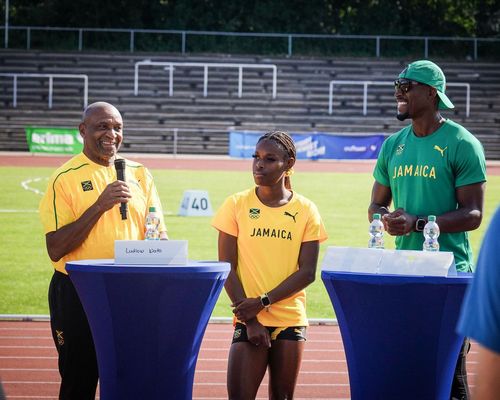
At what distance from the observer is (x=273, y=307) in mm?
5109

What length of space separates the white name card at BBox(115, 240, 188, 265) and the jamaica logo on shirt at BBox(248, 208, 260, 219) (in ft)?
2.16

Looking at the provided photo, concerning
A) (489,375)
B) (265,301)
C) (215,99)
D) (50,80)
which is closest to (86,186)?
(265,301)

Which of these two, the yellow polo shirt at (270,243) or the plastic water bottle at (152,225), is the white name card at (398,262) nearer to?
the yellow polo shirt at (270,243)

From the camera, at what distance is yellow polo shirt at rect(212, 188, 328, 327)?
513 cm

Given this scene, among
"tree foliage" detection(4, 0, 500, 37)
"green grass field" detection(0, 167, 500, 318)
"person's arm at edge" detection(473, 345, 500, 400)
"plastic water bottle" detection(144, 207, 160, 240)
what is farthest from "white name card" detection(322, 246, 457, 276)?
"tree foliage" detection(4, 0, 500, 37)

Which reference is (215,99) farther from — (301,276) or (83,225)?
(83,225)

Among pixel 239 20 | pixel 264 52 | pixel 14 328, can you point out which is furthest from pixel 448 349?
pixel 239 20

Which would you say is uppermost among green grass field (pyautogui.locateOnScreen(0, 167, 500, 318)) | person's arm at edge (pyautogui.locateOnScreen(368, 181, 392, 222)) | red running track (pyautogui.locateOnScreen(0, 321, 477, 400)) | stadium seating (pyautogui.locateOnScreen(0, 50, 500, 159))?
stadium seating (pyautogui.locateOnScreen(0, 50, 500, 159))

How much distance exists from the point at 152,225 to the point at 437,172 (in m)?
1.35

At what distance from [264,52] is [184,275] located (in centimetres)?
4151

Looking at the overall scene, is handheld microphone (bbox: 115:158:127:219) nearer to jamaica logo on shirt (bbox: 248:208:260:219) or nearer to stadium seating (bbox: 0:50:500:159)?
jamaica logo on shirt (bbox: 248:208:260:219)

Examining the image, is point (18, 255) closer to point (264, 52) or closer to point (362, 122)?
point (362, 122)

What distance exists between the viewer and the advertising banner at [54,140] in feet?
111

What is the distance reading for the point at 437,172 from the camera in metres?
5.12
